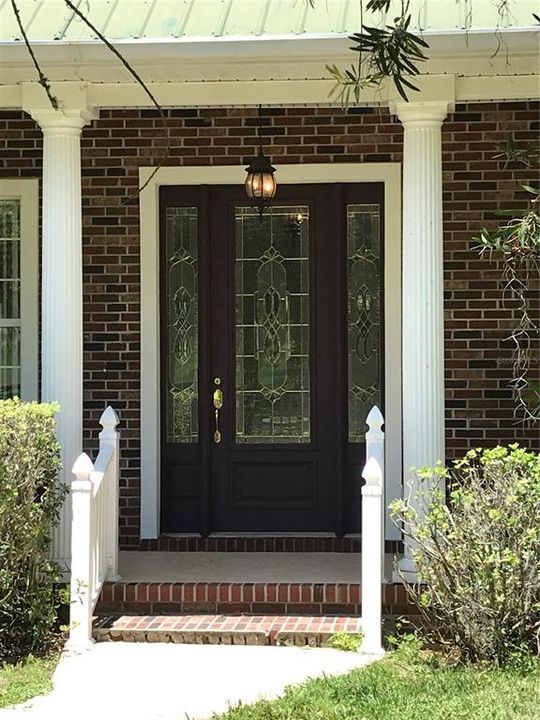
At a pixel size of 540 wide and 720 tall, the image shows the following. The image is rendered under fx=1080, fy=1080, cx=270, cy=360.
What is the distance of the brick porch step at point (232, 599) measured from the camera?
20.3 feet

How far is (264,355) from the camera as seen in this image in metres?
7.74

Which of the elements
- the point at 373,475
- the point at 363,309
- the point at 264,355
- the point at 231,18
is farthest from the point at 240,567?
the point at 231,18

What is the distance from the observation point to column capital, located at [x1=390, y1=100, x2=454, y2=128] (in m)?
6.10

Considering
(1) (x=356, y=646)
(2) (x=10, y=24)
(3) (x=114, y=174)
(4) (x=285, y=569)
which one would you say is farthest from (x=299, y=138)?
(1) (x=356, y=646)

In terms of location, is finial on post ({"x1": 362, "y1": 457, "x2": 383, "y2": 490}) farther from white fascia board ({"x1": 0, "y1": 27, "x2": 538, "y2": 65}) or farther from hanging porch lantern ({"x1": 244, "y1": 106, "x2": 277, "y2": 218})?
hanging porch lantern ({"x1": 244, "y1": 106, "x2": 277, "y2": 218})

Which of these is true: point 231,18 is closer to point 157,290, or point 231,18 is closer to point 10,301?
point 157,290

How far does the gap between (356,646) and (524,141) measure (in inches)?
146

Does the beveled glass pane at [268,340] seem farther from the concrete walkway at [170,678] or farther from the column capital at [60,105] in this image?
the concrete walkway at [170,678]

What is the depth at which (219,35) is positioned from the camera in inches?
227

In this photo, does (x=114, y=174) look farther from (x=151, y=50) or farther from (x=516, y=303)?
(x=516, y=303)

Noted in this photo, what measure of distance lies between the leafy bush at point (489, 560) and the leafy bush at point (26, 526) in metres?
1.91

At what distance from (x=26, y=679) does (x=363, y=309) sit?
11.8 ft

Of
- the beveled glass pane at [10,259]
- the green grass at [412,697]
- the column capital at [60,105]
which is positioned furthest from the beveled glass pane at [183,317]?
the green grass at [412,697]

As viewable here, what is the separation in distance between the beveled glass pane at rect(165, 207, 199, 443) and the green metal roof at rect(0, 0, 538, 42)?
1.94 m
